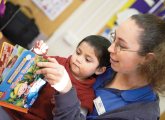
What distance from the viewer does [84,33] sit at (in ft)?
8.69

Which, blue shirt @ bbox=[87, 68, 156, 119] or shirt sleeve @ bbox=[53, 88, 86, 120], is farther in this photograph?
blue shirt @ bbox=[87, 68, 156, 119]

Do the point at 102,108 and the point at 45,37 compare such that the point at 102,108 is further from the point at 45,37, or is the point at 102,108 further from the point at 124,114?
the point at 45,37

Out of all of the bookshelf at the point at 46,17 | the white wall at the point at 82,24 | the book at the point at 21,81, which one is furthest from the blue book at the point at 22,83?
the bookshelf at the point at 46,17

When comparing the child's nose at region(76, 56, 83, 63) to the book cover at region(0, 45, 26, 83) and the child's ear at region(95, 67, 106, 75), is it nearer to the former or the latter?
the child's ear at region(95, 67, 106, 75)

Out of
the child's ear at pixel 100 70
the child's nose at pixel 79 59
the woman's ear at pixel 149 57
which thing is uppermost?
the child's nose at pixel 79 59

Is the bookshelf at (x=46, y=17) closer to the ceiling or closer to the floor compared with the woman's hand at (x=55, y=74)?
closer to the floor

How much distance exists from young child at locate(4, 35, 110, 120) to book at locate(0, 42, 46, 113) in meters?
0.12

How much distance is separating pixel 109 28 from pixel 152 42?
140cm

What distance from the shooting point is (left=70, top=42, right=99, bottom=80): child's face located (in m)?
1.34

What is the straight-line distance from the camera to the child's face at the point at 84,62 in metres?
1.34

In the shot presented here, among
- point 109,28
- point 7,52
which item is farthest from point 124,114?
point 109,28

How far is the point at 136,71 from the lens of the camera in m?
1.26

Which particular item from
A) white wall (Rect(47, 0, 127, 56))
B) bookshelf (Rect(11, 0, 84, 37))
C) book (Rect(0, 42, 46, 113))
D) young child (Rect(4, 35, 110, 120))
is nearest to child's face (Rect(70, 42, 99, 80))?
young child (Rect(4, 35, 110, 120))

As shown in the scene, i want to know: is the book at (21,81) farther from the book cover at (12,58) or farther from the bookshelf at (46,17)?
the bookshelf at (46,17)
